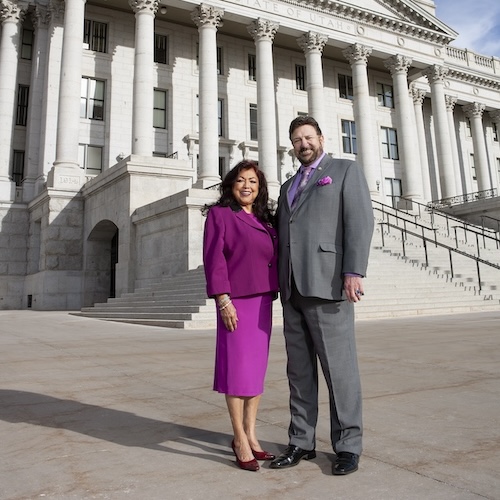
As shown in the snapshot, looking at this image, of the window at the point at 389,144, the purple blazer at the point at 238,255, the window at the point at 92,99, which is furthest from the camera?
the window at the point at 389,144

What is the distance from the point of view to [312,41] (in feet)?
110

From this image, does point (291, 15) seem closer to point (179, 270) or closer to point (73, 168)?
point (73, 168)

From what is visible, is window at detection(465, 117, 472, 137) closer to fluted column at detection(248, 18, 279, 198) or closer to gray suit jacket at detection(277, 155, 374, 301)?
fluted column at detection(248, 18, 279, 198)

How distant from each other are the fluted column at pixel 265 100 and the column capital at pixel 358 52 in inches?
248

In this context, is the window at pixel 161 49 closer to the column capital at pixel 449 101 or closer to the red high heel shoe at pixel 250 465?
the column capital at pixel 449 101

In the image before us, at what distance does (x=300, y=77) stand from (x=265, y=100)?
9334mm

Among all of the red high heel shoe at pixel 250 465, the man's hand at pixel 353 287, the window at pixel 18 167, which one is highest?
the window at pixel 18 167

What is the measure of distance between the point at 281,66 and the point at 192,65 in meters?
7.23

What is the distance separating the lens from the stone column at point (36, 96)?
28.9 metres

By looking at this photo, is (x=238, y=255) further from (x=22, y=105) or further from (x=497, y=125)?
(x=497, y=125)

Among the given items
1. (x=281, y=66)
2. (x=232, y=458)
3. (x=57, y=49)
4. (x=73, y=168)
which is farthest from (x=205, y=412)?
(x=281, y=66)

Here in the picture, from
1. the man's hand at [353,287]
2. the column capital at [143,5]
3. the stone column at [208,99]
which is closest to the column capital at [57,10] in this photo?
the column capital at [143,5]

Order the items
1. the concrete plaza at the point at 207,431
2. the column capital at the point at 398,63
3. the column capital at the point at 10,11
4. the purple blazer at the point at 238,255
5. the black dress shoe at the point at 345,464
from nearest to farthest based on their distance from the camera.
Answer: the concrete plaza at the point at 207,431 < the black dress shoe at the point at 345,464 < the purple blazer at the point at 238,255 < the column capital at the point at 10,11 < the column capital at the point at 398,63

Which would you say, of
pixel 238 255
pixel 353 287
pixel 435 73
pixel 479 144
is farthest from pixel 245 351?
pixel 479 144
